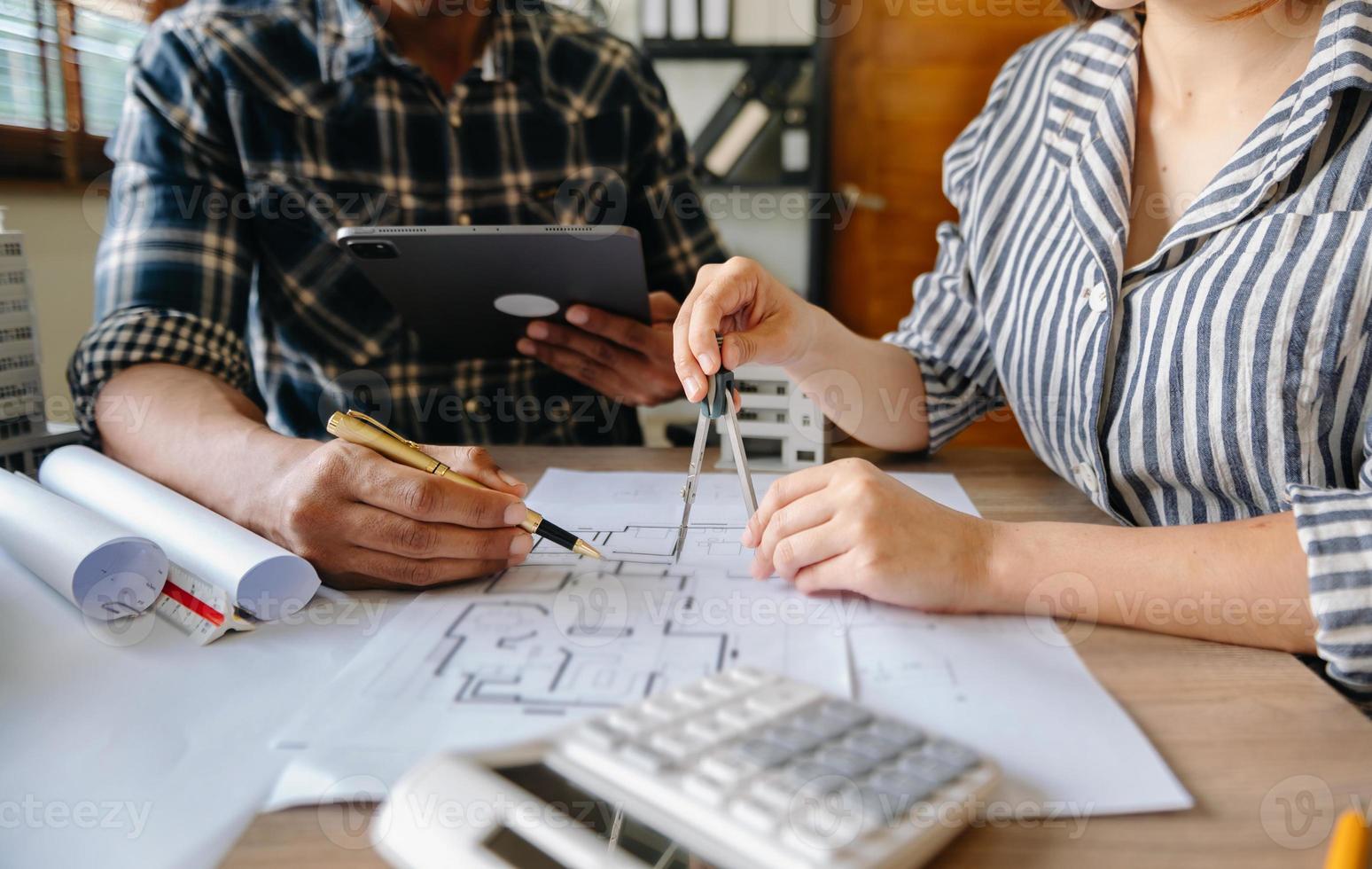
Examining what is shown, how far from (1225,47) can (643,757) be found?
87cm

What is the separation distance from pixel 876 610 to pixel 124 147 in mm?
1041

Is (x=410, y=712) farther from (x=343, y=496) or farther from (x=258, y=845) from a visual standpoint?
(x=343, y=496)

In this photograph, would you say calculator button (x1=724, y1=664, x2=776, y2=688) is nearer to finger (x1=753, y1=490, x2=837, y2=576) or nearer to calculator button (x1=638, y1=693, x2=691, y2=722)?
calculator button (x1=638, y1=693, x2=691, y2=722)

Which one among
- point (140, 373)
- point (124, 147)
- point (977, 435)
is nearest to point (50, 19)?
point (124, 147)

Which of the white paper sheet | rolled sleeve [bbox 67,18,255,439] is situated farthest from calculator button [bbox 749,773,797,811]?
rolled sleeve [bbox 67,18,255,439]

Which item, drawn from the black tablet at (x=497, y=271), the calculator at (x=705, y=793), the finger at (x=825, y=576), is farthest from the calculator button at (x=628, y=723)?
the black tablet at (x=497, y=271)

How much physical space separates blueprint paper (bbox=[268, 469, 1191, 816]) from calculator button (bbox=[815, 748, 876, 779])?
8 cm

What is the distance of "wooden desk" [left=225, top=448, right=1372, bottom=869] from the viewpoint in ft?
1.26

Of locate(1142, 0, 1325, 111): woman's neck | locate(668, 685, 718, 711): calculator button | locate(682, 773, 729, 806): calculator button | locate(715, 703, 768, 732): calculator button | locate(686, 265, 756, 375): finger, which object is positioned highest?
locate(1142, 0, 1325, 111): woman's neck

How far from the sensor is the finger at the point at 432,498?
646 millimetres

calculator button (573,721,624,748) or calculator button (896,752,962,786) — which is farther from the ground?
calculator button (573,721,624,748)

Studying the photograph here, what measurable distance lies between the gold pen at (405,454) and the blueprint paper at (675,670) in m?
0.02

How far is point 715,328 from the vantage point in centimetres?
78

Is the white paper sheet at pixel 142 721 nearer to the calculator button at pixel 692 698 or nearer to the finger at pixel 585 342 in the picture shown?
the calculator button at pixel 692 698
